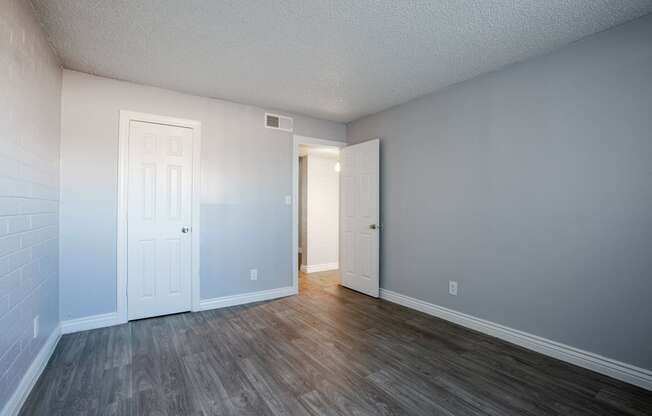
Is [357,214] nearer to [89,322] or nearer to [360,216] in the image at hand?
[360,216]

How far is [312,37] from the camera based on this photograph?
2213mm

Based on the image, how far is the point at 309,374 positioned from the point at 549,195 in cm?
234

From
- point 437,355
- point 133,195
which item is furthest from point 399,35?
point 133,195

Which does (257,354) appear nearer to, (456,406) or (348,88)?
(456,406)

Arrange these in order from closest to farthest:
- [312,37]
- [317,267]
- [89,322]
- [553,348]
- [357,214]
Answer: [312,37]
[553,348]
[89,322]
[357,214]
[317,267]

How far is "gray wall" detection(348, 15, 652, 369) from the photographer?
2.00 metres

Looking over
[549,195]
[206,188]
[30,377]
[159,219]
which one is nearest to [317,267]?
[206,188]

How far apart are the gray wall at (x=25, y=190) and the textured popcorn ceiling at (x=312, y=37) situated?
317 mm

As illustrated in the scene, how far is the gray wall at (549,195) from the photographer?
200 cm

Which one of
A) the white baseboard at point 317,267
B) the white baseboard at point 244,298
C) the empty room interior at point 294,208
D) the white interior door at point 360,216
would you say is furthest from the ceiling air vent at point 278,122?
the white baseboard at point 317,267

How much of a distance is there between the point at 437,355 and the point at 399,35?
249cm

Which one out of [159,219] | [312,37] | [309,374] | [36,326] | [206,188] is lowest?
[309,374]

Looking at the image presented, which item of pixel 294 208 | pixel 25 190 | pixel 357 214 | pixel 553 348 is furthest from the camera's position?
pixel 357 214

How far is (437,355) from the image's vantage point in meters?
2.37
